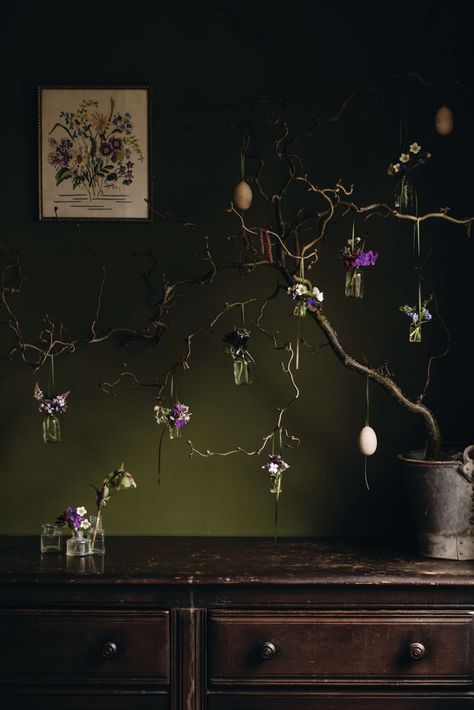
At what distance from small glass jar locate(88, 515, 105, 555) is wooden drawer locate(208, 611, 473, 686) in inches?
18.3

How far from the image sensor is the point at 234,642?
2.22 metres

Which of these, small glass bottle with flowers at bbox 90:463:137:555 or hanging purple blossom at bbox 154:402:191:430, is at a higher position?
hanging purple blossom at bbox 154:402:191:430

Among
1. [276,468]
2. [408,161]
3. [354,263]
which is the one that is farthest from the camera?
[408,161]

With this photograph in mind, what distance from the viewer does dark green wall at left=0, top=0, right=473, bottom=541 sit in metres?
2.70

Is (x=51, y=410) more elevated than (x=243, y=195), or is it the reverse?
(x=243, y=195)

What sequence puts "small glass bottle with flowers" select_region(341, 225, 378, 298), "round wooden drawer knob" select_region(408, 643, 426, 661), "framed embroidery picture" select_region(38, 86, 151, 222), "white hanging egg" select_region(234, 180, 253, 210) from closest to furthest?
"round wooden drawer knob" select_region(408, 643, 426, 661), "small glass bottle with flowers" select_region(341, 225, 378, 298), "white hanging egg" select_region(234, 180, 253, 210), "framed embroidery picture" select_region(38, 86, 151, 222)

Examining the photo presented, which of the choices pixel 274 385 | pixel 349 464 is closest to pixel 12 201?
pixel 274 385

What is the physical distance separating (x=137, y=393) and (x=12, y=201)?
2.54ft

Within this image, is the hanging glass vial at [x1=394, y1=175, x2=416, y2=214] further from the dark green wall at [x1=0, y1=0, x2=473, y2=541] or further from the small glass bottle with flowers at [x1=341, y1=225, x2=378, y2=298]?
the small glass bottle with flowers at [x1=341, y1=225, x2=378, y2=298]

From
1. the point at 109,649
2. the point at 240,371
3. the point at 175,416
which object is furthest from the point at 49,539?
the point at 240,371

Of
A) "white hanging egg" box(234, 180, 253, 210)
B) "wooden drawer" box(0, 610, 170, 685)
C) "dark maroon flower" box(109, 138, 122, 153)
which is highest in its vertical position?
"dark maroon flower" box(109, 138, 122, 153)

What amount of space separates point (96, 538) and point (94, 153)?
1264 mm

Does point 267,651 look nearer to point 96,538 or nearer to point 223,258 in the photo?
point 96,538

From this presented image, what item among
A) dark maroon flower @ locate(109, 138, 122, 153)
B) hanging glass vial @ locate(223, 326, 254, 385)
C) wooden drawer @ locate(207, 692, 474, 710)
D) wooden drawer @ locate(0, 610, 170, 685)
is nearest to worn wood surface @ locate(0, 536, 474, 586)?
wooden drawer @ locate(0, 610, 170, 685)
